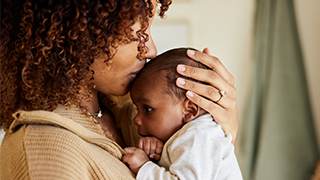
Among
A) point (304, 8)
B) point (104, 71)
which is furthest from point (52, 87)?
point (304, 8)

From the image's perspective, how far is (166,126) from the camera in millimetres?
1034

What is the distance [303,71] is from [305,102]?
0.23 m

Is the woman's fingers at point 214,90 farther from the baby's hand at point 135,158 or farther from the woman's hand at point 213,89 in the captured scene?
the baby's hand at point 135,158

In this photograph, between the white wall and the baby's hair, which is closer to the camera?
the baby's hair

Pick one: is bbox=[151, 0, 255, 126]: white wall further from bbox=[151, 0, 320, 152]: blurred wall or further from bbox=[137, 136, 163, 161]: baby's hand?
bbox=[137, 136, 163, 161]: baby's hand

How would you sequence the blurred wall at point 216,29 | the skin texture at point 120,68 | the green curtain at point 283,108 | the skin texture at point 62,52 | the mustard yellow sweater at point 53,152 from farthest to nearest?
the blurred wall at point 216,29 < the green curtain at point 283,108 < the skin texture at point 120,68 < the skin texture at point 62,52 < the mustard yellow sweater at point 53,152

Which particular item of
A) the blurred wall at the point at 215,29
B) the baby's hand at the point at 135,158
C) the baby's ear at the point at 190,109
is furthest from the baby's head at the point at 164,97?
the blurred wall at the point at 215,29

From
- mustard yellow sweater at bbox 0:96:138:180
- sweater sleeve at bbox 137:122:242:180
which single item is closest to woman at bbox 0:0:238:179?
mustard yellow sweater at bbox 0:96:138:180

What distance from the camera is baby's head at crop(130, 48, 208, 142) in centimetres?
102

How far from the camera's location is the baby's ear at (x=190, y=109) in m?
1.02

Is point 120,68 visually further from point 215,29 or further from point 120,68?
point 215,29

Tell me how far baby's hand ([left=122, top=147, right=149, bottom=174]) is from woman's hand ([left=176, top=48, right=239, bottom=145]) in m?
0.27

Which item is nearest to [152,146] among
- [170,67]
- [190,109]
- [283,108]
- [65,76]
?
[190,109]

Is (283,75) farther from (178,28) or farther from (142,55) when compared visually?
(142,55)
